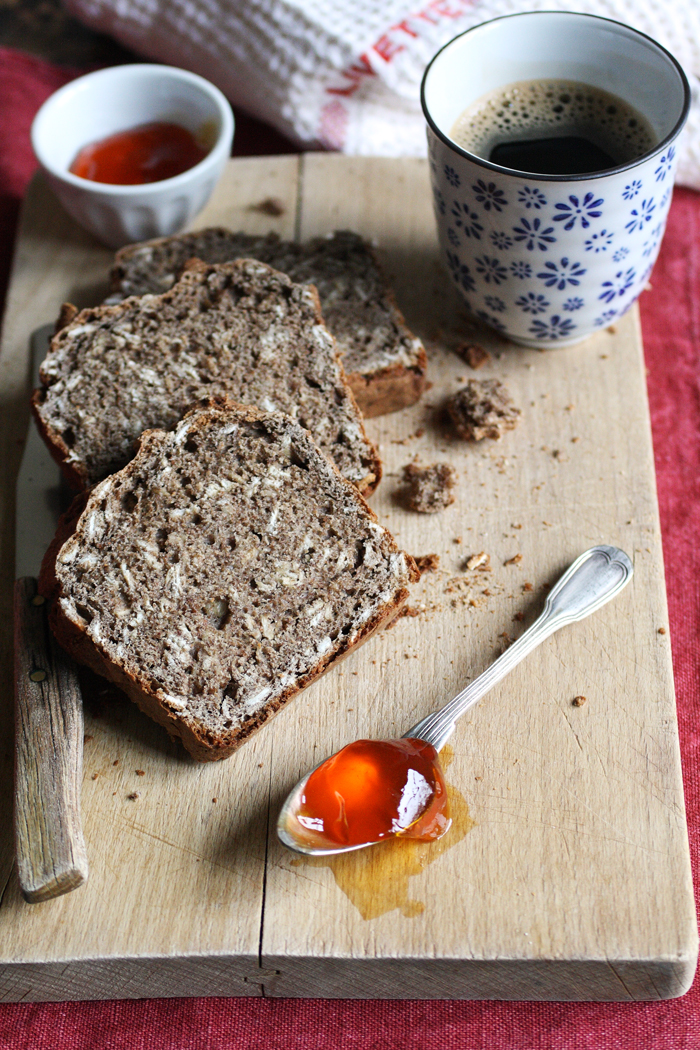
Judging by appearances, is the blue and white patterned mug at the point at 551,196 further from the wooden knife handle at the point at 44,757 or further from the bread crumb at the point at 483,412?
the wooden knife handle at the point at 44,757

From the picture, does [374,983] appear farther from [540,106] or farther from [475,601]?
[540,106]

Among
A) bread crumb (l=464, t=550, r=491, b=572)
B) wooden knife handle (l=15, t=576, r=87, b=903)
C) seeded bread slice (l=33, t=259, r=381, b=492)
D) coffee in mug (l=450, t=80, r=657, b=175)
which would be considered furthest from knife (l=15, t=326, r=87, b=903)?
coffee in mug (l=450, t=80, r=657, b=175)

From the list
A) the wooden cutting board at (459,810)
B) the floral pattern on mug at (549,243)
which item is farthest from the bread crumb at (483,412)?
the floral pattern on mug at (549,243)

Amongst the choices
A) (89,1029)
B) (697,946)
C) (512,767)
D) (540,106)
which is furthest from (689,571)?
(89,1029)

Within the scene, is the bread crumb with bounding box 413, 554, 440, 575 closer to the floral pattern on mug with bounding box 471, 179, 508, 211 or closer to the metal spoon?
the metal spoon

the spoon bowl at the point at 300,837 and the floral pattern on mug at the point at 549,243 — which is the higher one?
the floral pattern on mug at the point at 549,243

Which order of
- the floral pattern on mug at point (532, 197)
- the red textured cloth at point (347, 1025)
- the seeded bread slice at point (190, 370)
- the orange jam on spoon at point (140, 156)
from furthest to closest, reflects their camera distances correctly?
the orange jam on spoon at point (140, 156) < the seeded bread slice at point (190, 370) < the floral pattern on mug at point (532, 197) < the red textured cloth at point (347, 1025)

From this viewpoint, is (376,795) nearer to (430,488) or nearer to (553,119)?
(430,488)

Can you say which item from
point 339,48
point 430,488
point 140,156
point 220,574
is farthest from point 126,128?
point 220,574
